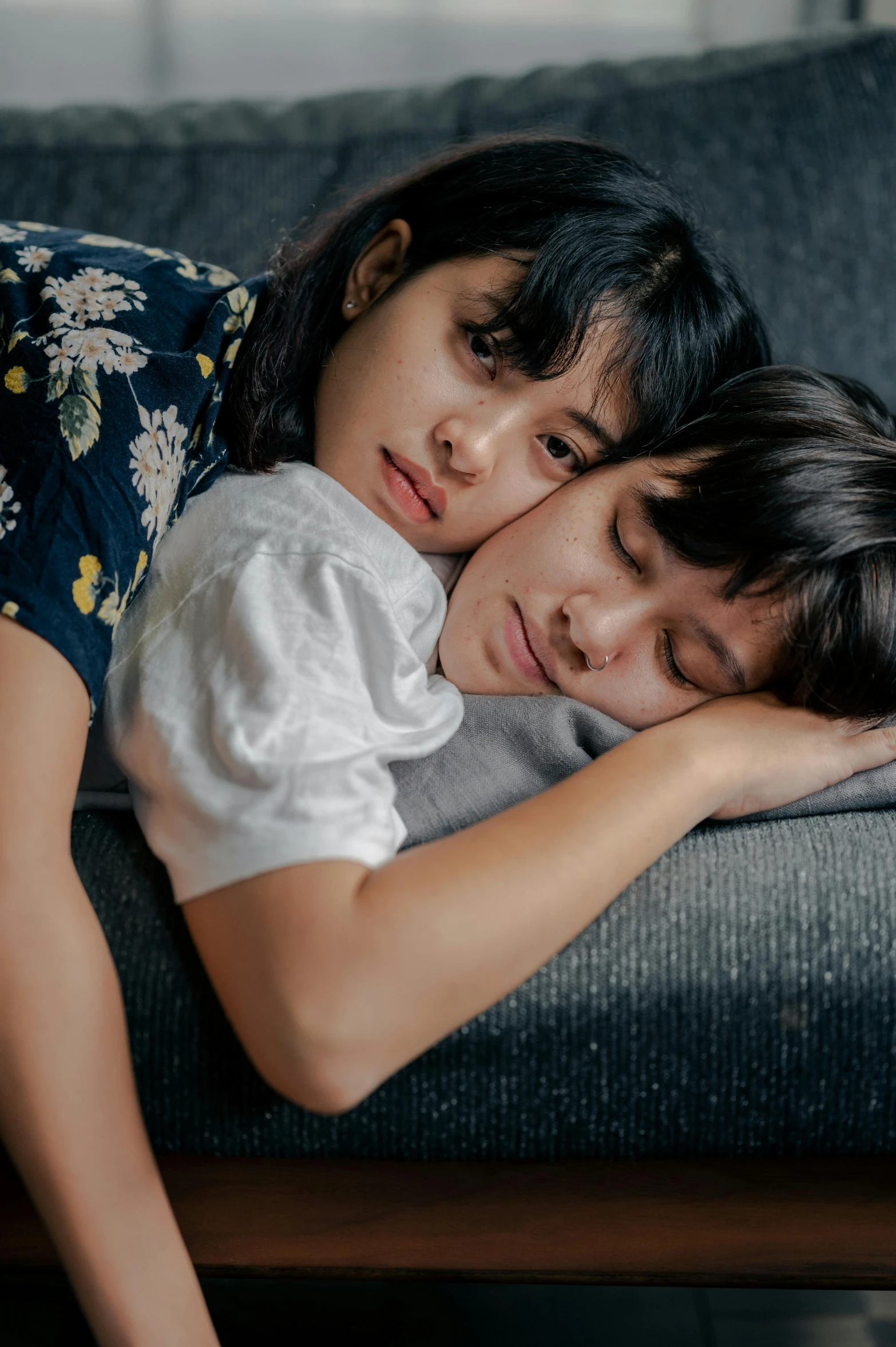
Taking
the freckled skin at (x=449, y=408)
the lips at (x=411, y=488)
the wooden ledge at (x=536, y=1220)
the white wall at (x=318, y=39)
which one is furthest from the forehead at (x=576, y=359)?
the white wall at (x=318, y=39)

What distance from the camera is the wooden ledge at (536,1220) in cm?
65

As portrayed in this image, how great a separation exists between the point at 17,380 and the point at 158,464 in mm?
103

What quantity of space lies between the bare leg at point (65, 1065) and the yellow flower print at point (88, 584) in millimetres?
34

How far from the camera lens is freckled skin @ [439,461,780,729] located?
771mm

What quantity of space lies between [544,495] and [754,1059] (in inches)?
18.8

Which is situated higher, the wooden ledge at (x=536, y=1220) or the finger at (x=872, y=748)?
the finger at (x=872, y=748)

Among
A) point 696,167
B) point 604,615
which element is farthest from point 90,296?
point 696,167

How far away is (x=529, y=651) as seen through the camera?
82 centimetres

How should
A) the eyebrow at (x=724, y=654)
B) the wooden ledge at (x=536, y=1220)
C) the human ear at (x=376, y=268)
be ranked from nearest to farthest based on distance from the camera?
1. the wooden ledge at (x=536, y=1220)
2. the eyebrow at (x=724, y=654)
3. the human ear at (x=376, y=268)

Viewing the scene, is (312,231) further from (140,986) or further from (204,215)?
(140,986)

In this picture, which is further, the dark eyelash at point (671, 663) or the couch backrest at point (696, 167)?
the couch backrest at point (696, 167)

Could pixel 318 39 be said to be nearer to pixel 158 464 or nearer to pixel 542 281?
pixel 542 281

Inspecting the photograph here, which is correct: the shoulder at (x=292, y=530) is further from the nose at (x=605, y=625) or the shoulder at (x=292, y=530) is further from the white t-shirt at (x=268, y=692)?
the nose at (x=605, y=625)

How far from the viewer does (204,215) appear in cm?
129
